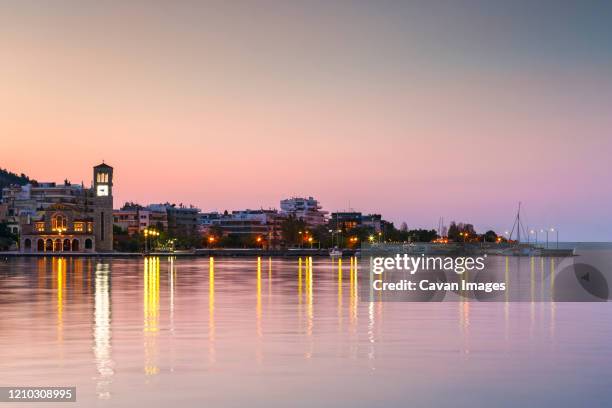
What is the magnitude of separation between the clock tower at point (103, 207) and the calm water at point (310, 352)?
135962 millimetres

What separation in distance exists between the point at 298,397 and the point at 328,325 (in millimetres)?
13584

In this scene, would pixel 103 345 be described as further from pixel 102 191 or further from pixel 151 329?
pixel 102 191

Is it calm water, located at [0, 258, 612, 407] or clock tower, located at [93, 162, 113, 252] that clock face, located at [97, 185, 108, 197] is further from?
calm water, located at [0, 258, 612, 407]

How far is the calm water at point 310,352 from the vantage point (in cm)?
1825

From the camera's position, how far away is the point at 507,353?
961 inches

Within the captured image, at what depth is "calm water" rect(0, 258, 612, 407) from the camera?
59.9ft

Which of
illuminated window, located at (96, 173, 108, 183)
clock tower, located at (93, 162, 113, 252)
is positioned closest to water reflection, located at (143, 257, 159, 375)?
clock tower, located at (93, 162, 113, 252)

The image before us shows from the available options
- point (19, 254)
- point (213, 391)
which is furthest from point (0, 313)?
point (19, 254)

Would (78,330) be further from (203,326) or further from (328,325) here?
(328,325)

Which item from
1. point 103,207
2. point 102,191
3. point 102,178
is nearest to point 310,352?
point 103,207

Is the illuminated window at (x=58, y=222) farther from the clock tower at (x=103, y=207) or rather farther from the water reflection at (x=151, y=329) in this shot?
the water reflection at (x=151, y=329)

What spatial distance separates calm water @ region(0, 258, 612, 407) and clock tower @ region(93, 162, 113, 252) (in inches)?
5353

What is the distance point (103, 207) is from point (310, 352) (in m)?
159

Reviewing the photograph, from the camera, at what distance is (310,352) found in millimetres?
24125
